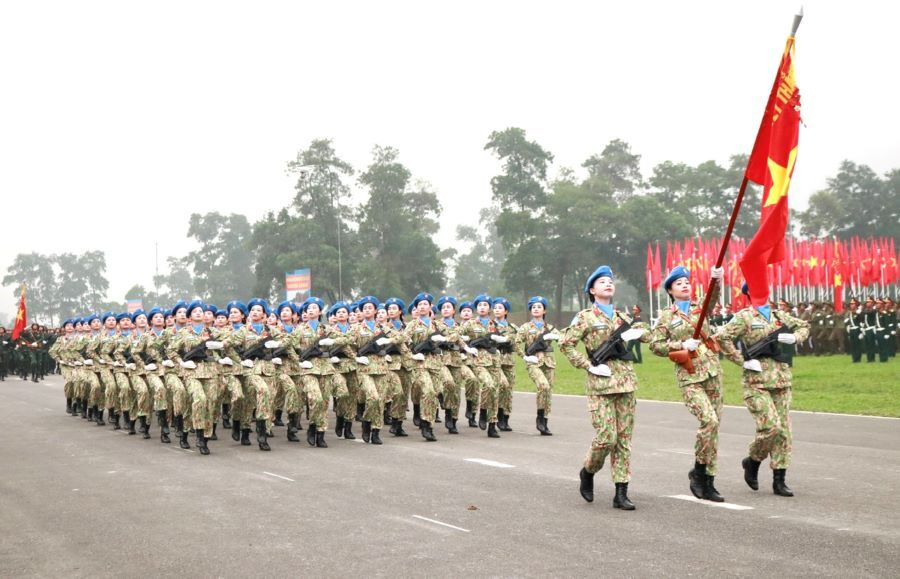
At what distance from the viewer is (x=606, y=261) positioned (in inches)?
2972

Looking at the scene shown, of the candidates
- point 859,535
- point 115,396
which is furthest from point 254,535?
point 115,396

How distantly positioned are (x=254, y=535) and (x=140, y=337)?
917 cm

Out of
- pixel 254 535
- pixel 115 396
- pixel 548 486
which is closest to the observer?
pixel 254 535

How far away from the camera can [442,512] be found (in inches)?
325

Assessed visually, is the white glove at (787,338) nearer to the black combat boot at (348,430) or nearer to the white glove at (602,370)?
the white glove at (602,370)

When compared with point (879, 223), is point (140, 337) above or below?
below

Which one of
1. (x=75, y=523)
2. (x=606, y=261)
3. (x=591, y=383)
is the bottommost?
(x=75, y=523)

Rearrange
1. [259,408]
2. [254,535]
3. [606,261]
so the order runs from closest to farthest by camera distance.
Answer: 1. [254,535]
2. [259,408]
3. [606,261]

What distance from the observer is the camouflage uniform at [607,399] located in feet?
26.9

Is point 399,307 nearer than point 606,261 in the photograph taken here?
Yes

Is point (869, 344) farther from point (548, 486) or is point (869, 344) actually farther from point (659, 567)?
point (659, 567)

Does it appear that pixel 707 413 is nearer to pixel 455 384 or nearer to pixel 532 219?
pixel 455 384

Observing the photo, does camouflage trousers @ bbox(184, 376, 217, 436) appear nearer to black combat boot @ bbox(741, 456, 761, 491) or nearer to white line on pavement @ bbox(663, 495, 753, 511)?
white line on pavement @ bbox(663, 495, 753, 511)

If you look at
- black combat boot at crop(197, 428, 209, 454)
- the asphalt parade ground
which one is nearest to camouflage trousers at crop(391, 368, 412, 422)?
the asphalt parade ground
